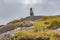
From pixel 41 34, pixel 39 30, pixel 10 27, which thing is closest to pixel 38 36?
pixel 41 34

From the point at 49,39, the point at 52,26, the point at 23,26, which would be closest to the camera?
the point at 49,39

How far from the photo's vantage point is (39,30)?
21734 mm

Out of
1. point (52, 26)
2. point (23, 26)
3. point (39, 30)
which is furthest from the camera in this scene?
point (23, 26)

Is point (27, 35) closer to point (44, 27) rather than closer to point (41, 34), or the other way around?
point (41, 34)

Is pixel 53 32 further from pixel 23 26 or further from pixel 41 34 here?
pixel 23 26

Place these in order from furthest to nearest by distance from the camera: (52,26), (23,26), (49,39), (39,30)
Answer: (23,26) < (52,26) < (39,30) < (49,39)

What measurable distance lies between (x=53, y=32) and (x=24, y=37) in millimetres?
2097

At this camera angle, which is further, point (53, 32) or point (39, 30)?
point (39, 30)

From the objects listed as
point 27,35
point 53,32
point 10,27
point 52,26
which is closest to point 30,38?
point 27,35

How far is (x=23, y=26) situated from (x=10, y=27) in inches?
58.4

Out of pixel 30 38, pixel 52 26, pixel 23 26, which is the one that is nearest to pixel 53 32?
pixel 30 38

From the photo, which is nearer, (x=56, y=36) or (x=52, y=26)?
(x=56, y=36)

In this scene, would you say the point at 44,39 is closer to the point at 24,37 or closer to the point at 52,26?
the point at 24,37

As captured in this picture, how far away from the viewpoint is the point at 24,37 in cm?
2031
